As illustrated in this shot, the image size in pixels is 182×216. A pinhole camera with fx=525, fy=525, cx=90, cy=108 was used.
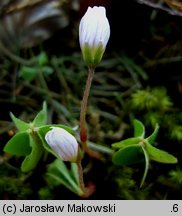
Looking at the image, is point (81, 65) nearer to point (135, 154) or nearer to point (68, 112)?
point (68, 112)

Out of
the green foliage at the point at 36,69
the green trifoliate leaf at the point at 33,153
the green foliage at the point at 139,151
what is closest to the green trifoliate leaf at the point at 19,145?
the green trifoliate leaf at the point at 33,153

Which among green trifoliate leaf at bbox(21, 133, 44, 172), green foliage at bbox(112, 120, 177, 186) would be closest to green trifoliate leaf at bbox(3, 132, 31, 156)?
green trifoliate leaf at bbox(21, 133, 44, 172)

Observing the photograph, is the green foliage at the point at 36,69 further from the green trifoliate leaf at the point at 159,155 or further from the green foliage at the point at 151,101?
the green trifoliate leaf at the point at 159,155

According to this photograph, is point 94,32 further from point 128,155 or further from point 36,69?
point 36,69

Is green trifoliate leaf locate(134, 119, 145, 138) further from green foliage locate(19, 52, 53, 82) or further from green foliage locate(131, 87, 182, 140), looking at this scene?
green foliage locate(19, 52, 53, 82)

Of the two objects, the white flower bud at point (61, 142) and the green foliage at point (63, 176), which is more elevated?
the white flower bud at point (61, 142)
